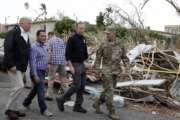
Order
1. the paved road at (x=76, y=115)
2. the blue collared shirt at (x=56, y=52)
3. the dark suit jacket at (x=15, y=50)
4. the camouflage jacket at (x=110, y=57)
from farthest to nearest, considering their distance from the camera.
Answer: the blue collared shirt at (x=56, y=52) < the camouflage jacket at (x=110, y=57) < the paved road at (x=76, y=115) < the dark suit jacket at (x=15, y=50)

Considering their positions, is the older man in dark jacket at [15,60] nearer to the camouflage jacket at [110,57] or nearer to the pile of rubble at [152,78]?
the camouflage jacket at [110,57]

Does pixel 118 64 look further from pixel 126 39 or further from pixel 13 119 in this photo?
pixel 126 39

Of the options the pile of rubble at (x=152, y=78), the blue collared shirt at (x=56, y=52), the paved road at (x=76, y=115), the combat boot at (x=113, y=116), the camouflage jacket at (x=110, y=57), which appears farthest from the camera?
the pile of rubble at (x=152, y=78)

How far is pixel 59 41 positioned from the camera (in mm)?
11883

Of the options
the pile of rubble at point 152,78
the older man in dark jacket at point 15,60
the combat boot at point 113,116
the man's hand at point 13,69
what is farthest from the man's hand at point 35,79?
the pile of rubble at point 152,78

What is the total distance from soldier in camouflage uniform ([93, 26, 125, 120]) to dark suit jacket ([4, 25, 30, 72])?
70.5 inches

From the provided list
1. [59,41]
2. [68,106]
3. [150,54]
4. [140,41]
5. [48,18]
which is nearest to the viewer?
[68,106]

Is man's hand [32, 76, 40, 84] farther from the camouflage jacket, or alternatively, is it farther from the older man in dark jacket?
the camouflage jacket

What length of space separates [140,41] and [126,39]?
1144 mm

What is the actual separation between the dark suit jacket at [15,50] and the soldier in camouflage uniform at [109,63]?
179 cm

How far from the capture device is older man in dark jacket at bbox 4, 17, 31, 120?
870 cm

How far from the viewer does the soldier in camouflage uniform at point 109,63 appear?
9797mm

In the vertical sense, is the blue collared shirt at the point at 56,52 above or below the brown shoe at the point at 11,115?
above

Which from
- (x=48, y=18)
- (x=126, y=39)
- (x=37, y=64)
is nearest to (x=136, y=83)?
(x=37, y=64)
